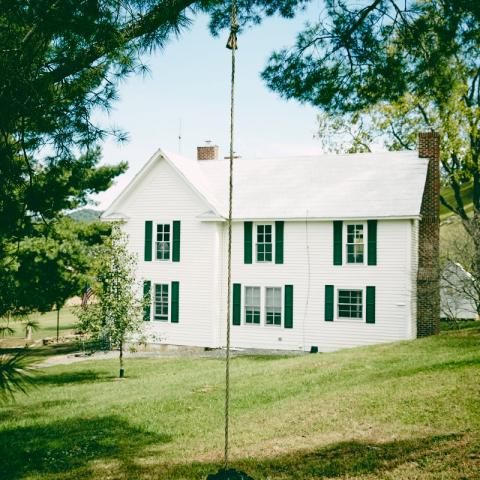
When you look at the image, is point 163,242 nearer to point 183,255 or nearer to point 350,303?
point 183,255

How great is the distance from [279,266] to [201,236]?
3.45 m

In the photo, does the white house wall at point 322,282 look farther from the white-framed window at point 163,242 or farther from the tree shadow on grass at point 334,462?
the tree shadow on grass at point 334,462

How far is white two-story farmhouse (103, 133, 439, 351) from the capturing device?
22.6 m

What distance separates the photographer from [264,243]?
2431cm

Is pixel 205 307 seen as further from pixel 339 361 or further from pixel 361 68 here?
pixel 361 68

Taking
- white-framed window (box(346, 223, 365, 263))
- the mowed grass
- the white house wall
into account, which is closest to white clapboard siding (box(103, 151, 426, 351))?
the white house wall

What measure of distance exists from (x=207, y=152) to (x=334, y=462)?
23067 mm

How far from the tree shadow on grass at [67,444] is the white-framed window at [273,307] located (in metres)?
13.1

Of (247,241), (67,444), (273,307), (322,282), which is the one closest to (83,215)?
(247,241)

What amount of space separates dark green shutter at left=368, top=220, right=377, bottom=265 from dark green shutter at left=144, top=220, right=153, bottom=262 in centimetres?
910

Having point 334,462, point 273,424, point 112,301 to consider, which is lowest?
point 273,424

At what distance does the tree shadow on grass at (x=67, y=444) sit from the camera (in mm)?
8414

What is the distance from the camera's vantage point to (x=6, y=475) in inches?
320

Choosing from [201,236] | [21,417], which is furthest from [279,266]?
[21,417]
